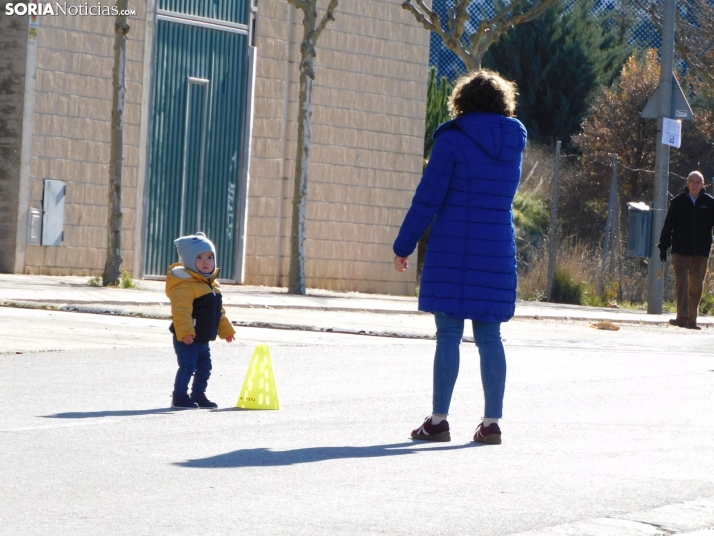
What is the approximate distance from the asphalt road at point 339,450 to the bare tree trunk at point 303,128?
9.05 m

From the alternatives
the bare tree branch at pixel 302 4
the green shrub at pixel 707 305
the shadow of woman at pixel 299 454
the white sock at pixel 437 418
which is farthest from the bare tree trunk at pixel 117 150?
the shadow of woman at pixel 299 454

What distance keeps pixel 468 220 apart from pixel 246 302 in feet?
34.6

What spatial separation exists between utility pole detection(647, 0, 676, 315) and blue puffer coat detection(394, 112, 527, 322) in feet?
46.9

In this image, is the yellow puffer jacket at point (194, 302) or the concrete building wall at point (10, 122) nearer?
the yellow puffer jacket at point (194, 302)

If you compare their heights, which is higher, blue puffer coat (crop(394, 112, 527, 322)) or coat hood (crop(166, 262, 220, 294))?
blue puffer coat (crop(394, 112, 527, 322))

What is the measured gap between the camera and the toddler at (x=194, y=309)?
27.0 ft

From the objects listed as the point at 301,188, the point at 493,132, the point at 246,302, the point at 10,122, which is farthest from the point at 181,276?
the point at 10,122

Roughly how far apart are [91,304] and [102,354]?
4805mm

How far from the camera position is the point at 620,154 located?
36.5 metres

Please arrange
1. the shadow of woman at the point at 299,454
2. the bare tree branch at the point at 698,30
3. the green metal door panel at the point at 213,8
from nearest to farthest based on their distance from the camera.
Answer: the shadow of woman at the point at 299,454 < the green metal door panel at the point at 213,8 < the bare tree branch at the point at 698,30

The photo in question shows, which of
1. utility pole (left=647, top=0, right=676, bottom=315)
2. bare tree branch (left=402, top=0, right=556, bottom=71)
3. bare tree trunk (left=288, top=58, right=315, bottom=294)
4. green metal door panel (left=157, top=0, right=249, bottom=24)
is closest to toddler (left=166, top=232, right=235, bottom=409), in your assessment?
bare tree trunk (left=288, top=58, right=315, bottom=294)

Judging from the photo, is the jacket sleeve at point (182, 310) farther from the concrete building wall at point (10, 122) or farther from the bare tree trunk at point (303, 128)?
the concrete building wall at point (10, 122)

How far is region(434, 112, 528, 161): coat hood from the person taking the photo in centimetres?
736

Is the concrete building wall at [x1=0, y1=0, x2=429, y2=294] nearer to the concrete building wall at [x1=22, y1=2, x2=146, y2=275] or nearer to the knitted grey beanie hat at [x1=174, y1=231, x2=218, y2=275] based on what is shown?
the concrete building wall at [x1=22, y1=2, x2=146, y2=275]
